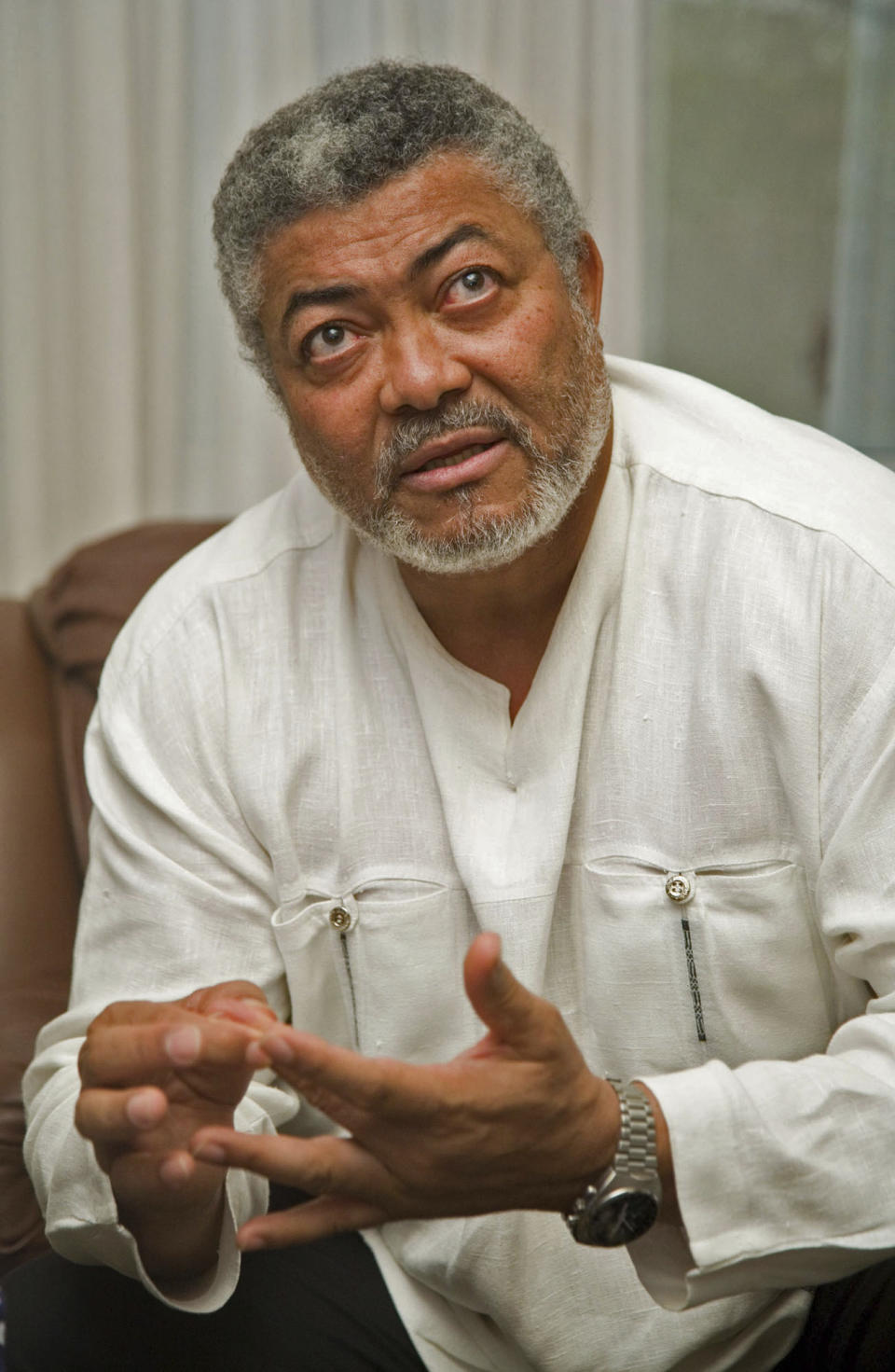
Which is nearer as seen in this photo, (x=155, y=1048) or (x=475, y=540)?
(x=155, y=1048)

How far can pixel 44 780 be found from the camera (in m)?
1.73

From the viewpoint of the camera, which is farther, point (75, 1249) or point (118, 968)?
point (118, 968)

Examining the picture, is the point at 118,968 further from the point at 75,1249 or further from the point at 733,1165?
the point at 733,1165

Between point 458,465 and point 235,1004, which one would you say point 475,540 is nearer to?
point 458,465

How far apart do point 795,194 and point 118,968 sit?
7.10 ft

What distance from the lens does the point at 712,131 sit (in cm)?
269

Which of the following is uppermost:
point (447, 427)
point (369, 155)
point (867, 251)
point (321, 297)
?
point (369, 155)

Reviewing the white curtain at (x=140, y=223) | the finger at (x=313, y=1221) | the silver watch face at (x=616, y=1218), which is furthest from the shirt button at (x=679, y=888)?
the white curtain at (x=140, y=223)

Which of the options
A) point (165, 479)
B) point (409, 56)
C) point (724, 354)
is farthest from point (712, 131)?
point (165, 479)

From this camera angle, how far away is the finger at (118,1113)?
0.94m

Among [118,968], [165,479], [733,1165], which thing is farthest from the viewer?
[165,479]

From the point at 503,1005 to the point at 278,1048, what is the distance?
0.50ft

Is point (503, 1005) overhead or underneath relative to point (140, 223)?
underneath

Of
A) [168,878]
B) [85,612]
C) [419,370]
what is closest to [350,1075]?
[168,878]
